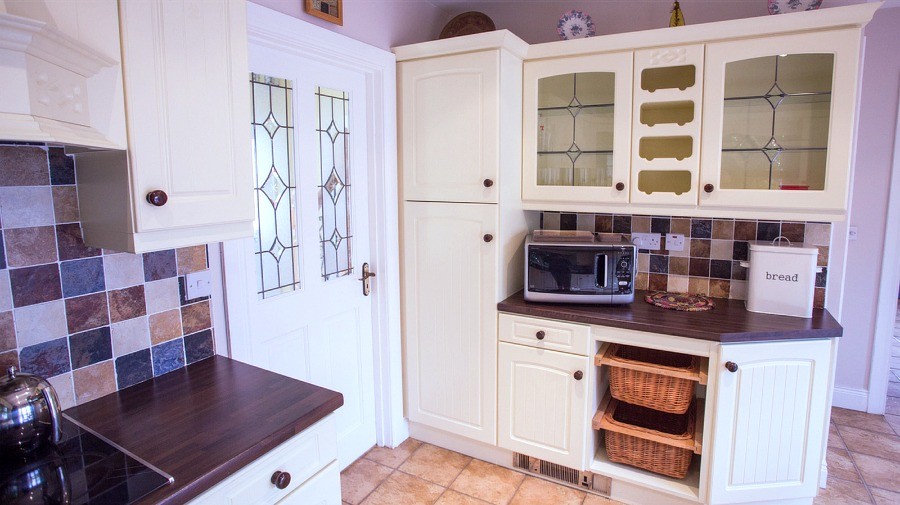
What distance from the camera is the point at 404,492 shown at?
8.06 ft

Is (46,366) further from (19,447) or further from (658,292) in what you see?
(658,292)

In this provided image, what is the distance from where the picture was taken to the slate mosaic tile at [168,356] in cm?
166

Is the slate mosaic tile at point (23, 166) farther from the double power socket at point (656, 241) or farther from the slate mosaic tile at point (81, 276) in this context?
the double power socket at point (656, 241)

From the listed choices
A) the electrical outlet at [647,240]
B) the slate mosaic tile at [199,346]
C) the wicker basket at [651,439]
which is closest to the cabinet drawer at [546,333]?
the wicker basket at [651,439]

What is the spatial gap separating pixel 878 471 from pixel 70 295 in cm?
354

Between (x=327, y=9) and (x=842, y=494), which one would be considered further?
(x=842, y=494)

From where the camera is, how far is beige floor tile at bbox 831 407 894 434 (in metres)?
3.02

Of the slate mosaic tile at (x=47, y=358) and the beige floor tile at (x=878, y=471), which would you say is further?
the beige floor tile at (x=878, y=471)

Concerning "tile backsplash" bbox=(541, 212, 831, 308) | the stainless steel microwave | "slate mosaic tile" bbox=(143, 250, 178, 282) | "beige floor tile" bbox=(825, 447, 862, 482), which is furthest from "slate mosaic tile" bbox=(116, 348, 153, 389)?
"beige floor tile" bbox=(825, 447, 862, 482)

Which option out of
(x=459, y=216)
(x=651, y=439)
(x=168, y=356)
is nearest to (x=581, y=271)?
(x=459, y=216)

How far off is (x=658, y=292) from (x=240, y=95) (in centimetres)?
218

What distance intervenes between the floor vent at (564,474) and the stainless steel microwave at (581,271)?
2.71 ft

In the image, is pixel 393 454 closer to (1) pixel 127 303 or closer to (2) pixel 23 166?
(1) pixel 127 303

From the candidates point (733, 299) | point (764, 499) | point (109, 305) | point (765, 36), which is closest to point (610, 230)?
point (733, 299)
